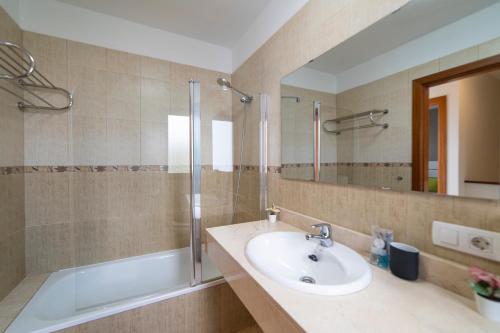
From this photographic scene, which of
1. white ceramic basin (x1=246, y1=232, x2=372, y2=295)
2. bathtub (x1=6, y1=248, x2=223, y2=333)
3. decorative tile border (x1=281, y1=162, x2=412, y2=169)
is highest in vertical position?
decorative tile border (x1=281, y1=162, x2=412, y2=169)

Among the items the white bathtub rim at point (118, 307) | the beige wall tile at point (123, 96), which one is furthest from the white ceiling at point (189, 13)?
the white bathtub rim at point (118, 307)

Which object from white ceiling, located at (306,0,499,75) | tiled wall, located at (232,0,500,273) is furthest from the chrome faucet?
white ceiling, located at (306,0,499,75)

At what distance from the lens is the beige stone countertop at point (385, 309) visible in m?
0.49

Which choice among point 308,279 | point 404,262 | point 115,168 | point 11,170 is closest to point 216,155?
point 115,168

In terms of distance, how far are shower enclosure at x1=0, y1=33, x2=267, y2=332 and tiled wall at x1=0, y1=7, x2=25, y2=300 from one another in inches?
1.5

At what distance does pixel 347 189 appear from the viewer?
1018 millimetres

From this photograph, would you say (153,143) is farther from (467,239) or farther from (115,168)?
(467,239)

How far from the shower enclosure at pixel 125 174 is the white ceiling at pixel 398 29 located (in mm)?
716

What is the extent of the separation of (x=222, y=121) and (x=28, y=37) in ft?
5.25

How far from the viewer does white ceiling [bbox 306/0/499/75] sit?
0.69 meters

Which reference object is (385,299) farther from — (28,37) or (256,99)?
(28,37)

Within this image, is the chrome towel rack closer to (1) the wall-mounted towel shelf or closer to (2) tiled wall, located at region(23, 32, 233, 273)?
(2) tiled wall, located at region(23, 32, 233, 273)

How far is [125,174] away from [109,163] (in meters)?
0.16

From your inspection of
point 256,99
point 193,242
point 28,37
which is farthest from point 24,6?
point 193,242
